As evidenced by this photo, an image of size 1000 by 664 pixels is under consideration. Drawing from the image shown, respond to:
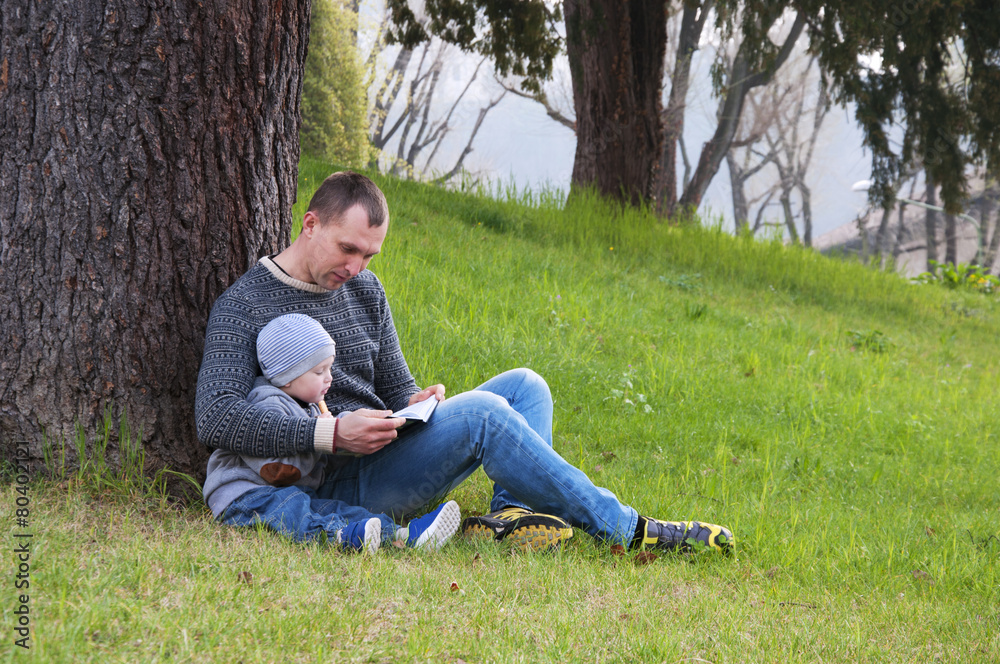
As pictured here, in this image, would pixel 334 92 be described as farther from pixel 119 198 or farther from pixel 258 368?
pixel 258 368

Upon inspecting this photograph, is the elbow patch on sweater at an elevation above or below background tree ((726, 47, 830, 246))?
below

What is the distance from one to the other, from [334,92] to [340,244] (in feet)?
63.4

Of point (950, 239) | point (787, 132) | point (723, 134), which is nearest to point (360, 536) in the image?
point (723, 134)

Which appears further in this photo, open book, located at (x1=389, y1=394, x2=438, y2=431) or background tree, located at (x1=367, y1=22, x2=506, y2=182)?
background tree, located at (x1=367, y1=22, x2=506, y2=182)

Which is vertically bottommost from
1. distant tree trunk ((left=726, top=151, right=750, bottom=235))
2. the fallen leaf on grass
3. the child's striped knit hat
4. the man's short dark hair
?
the fallen leaf on grass

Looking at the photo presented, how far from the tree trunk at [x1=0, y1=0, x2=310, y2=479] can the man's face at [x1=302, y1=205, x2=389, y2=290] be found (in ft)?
1.45

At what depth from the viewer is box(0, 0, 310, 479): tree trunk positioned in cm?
287

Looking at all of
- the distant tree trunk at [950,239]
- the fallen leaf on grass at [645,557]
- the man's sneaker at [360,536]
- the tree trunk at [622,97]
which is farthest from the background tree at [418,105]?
the man's sneaker at [360,536]

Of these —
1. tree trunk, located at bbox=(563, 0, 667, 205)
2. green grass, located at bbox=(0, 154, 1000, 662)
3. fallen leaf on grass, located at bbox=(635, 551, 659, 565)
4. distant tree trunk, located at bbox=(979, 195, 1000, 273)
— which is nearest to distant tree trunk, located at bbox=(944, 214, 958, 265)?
distant tree trunk, located at bbox=(979, 195, 1000, 273)

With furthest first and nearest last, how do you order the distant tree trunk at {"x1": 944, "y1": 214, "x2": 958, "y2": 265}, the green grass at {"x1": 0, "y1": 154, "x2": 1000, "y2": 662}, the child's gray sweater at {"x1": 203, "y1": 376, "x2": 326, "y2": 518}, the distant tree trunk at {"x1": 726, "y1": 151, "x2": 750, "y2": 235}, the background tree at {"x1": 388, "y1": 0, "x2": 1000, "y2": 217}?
the distant tree trunk at {"x1": 726, "y1": 151, "x2": 750, "y2": 235} < the distant tree trunk at {"x1": 944, "y1": 214, "x2": 958, "y2": 265} < the background tree at {"x1": 388, "y1": 0, "x2": 1000, "y2": 217} < the child's gray sweater at {"x1": 203, "y1": 376, "x2": 326, "y2": 518} < the green grass at {"x1": 0, "y1": 154, "x2": 1000, "y2": 662}

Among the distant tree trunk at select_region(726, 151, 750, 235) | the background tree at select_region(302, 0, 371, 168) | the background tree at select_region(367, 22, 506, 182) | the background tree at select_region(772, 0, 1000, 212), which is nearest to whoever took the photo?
the background tree at select_region(772, 0, 1000, 212)

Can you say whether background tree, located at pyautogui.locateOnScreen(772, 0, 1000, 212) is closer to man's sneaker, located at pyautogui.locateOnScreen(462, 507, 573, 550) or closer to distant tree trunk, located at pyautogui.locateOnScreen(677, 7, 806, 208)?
man's sneaker, located at pyautogui.locateOnScreen(462, 507, 573, 550)

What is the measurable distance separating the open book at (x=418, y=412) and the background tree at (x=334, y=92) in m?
15.8

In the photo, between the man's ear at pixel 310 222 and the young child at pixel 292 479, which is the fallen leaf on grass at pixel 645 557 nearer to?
the young child at pixel 292 479
